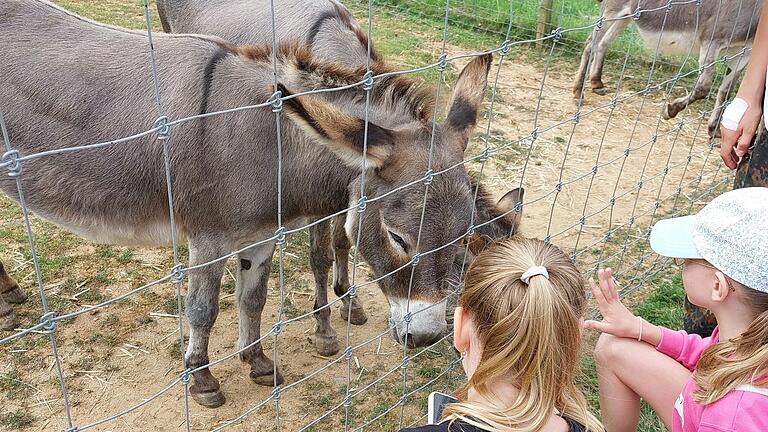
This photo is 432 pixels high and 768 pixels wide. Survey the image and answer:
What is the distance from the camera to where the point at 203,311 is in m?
2.87

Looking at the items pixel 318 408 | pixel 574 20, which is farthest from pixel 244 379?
pixel 574 20

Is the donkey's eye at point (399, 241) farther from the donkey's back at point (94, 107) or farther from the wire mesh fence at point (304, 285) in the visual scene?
the donkey's back at point (94, 107)

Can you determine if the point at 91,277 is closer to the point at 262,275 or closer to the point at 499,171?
the point at 262,275

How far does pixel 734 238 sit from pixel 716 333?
61 cm

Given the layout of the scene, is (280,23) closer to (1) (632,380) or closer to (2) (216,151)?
(2) (216,151)

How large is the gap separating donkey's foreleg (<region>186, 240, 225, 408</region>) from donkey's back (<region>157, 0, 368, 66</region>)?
1144 millimetres

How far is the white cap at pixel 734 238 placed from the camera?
1.68m

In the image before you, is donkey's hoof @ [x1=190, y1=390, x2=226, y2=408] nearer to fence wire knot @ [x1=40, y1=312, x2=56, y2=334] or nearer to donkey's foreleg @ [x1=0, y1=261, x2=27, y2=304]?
donkey's foreleg @ [x1=0, y1=261, x2=27, y2=304]

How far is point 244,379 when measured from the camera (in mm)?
3254

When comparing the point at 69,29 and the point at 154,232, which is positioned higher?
the point at 69,29

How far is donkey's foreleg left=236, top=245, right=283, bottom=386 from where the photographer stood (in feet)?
9.98

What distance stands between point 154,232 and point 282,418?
1.05 m

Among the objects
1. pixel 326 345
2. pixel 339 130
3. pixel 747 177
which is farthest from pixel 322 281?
pixel 747 177

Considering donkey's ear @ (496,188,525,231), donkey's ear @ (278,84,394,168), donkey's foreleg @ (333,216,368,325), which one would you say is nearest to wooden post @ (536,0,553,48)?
donkey's foreleg @ (333,216,368,325)
